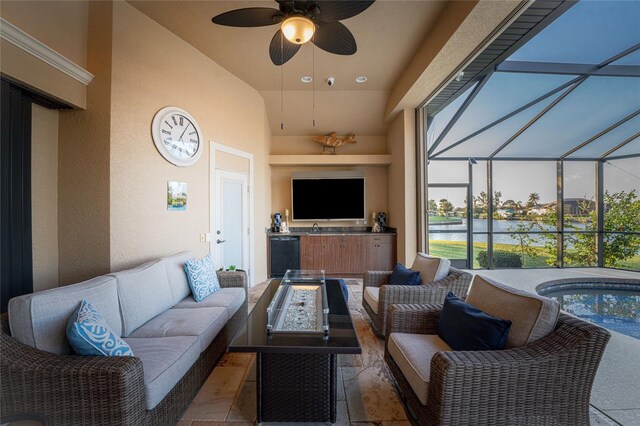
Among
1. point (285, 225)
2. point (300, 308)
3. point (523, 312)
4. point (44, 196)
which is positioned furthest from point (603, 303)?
point (44, 196)

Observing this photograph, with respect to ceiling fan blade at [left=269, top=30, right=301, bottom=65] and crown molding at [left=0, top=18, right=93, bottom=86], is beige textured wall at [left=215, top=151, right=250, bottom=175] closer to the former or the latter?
crown molding at [left=0, top=18, right=93, bottom=86]

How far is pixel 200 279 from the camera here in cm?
275

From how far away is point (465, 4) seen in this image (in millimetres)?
2416

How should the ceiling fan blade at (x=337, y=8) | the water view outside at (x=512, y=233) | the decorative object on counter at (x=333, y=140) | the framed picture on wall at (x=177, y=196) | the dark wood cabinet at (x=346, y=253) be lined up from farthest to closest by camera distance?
the decorative object on counter at (x=333, y=140) → the dark wood cabinet at (x=346, y=253) → the water view outside at (x=512, y=233) → the framed picture on wall at (x=177, y=196) → the ceiling fan blade at (x=337, y=8)

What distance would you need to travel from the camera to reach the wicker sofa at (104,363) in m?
1.28

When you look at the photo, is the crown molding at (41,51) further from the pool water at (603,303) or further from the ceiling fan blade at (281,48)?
the pool water at (603,303)

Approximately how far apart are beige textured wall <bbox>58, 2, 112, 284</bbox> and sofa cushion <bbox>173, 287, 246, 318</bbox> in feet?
2.87

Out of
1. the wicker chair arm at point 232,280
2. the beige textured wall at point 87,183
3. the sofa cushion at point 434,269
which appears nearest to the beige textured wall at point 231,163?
the beige textured wall at point 87,183

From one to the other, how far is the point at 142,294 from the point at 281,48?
267cm

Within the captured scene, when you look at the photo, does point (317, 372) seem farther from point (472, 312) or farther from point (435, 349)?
point (472, 312)

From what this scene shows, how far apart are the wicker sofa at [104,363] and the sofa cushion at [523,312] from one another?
81.6 inches

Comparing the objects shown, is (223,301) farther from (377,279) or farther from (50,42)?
(50,42)

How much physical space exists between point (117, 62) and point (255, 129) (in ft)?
7.57

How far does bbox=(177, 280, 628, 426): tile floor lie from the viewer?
1.70 meters
